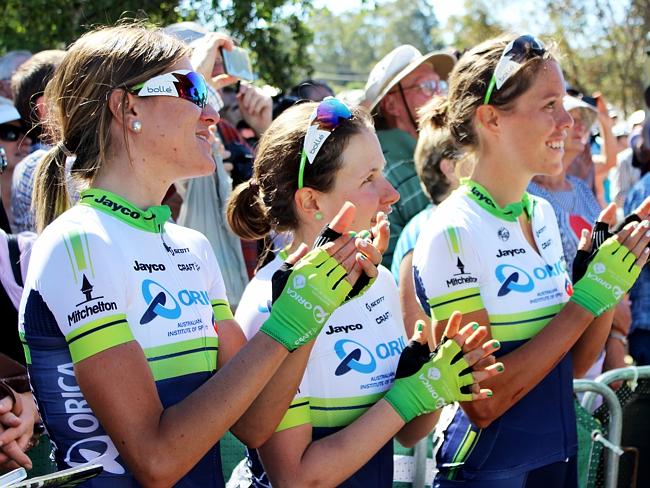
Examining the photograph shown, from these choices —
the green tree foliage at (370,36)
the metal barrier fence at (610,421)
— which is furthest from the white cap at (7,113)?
the green tree foliage at (370,36)

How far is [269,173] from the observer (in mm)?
3047

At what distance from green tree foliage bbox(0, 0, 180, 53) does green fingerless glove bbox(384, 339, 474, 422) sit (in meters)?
6.02

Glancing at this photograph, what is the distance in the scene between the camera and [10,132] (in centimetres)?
479

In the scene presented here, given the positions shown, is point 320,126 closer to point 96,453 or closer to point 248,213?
point 248,213

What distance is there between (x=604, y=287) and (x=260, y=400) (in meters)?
1.30

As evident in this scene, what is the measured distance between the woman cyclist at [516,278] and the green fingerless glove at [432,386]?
31cm

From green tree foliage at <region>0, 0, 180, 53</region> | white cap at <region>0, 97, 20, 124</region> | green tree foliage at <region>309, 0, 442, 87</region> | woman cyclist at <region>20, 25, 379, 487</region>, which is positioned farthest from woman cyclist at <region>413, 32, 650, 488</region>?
green tree foliage at <region>309, 0, 442, 87</region>

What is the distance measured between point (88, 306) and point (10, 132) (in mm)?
2952

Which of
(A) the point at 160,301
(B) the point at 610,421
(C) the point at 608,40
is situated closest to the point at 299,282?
(A) the point at 160,301

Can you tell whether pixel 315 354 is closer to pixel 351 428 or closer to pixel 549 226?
pixel 351 428

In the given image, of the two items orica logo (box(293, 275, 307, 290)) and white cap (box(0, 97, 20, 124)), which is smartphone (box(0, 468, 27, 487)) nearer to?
orica logo (box(293, 275, 307, 290))

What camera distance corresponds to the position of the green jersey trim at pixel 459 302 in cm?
300

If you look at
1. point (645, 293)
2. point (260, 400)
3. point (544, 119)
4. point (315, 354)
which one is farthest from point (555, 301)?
point (645, 293)

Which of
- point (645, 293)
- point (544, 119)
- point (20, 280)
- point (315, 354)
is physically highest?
point (544, 119)
